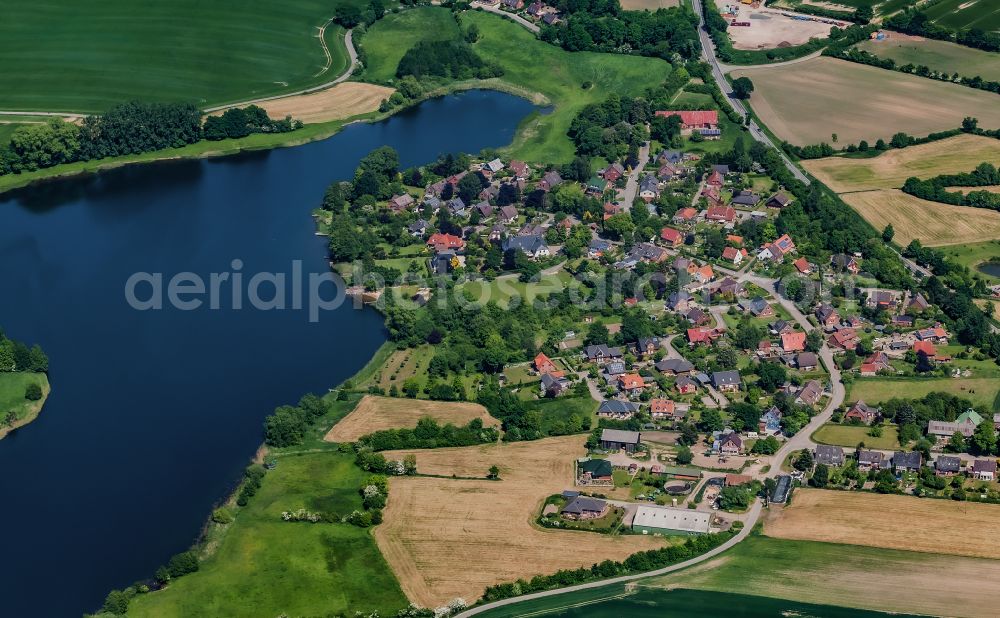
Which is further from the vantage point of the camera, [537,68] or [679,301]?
[537,68]

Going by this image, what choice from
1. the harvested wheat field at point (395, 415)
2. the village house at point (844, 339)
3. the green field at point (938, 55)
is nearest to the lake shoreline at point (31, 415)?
the harvested wheat field at point (395, 415)

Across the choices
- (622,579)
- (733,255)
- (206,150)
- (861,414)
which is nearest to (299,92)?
(206,150)

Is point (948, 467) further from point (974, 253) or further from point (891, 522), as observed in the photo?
point (974, 253)

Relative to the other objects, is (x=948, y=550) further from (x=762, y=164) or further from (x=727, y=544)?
(x=762, y=164)

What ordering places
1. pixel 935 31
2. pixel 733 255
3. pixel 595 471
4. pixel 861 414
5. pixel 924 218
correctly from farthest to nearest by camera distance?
pixel 935 31, pixel 924 218, pixel 733 255, pixel 861 414, pixel 595 471

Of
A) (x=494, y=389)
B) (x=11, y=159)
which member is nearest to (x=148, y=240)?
(x=11, y=159)

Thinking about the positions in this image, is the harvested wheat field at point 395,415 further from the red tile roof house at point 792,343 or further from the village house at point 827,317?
the village house at point 827,317

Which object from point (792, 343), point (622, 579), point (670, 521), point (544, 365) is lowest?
point (622, 579)
